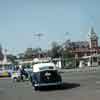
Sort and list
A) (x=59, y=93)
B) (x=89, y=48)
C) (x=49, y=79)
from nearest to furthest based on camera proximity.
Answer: (x=59, y=93) → (x=49, y=79) → (x=89, y=48)

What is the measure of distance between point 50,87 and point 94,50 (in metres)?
140

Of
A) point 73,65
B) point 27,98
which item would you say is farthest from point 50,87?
point 73,65

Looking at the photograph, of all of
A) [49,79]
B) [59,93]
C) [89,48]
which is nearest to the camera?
[59,93]

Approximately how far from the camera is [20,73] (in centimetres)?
3625

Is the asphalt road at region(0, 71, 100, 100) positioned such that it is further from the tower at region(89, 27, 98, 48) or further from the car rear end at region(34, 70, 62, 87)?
the tower at region(89, 27, 98, 48)

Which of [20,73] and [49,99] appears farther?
[20,73]

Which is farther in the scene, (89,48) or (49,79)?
(89,48)

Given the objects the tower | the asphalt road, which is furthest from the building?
the asphalt road

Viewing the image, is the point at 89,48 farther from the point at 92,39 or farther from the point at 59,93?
the point at 59,93

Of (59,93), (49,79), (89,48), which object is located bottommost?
(59,93)

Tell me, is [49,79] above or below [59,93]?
above

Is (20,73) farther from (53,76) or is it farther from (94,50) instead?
(94,50)

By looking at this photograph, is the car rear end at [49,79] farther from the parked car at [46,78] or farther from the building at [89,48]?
the building at [89,48]

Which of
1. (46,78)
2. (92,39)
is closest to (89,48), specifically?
(92,39)
